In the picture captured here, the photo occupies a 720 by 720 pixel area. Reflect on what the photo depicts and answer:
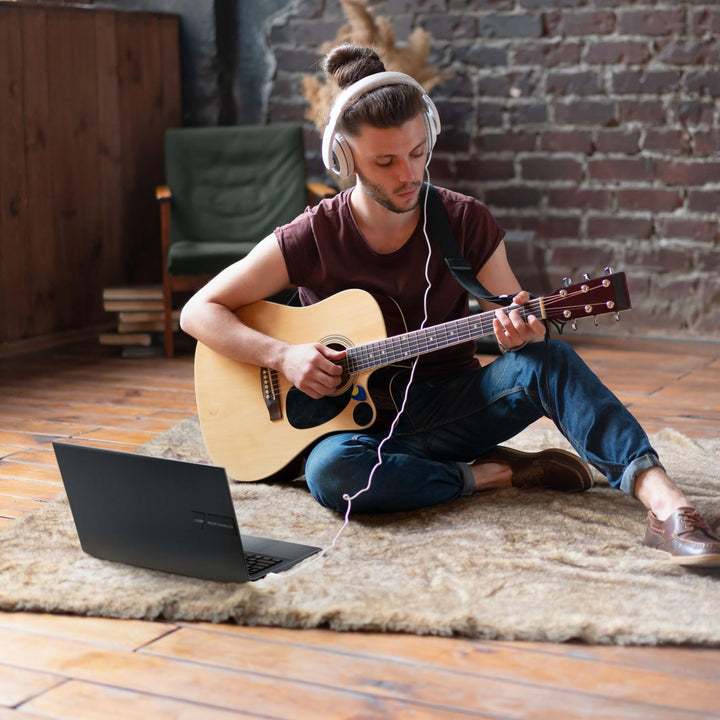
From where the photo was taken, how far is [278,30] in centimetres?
469

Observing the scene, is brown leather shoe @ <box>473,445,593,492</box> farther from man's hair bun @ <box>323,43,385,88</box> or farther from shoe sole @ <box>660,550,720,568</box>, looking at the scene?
man's hair bun @ <box>323,43,385,88</box>

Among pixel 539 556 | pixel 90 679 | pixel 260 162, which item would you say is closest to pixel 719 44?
pixel 260 162

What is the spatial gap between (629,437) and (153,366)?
2286 millimetres

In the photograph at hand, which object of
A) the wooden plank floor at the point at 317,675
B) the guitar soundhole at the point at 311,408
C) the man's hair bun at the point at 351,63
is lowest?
the wooden plank floor at the point at 317,675

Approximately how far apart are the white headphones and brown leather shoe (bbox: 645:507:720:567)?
0.90 m

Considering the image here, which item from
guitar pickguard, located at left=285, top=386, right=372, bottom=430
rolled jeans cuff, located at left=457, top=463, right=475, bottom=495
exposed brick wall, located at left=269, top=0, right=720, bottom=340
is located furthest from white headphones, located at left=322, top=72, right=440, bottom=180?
exposed brick wall, located at left=269, top=0, right=720, bottom=340

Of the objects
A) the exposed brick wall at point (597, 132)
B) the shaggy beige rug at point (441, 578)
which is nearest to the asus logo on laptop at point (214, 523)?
the shaggy beige rug at point (441, 578)

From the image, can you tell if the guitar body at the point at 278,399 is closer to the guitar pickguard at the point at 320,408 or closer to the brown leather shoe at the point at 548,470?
the guitar pickguard at the point at 320,408

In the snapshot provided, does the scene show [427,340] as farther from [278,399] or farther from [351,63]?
[351,63]

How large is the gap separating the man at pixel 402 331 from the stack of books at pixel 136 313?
1778 millimetres

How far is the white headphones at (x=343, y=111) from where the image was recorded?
2.11 meters

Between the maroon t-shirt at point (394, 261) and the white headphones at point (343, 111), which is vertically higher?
the white headphones at point (343, 111)

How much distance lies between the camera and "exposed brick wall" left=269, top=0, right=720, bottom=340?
407 centimetres

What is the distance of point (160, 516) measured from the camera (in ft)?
5.97
